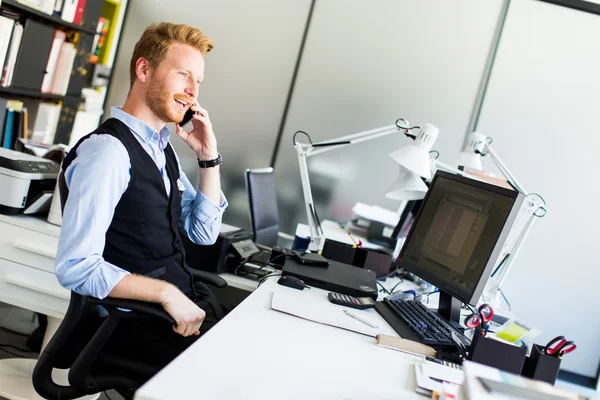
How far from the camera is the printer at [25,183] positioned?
213 centimetres

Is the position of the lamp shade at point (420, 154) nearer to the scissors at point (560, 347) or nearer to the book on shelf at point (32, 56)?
the scissors at point (560, 347)

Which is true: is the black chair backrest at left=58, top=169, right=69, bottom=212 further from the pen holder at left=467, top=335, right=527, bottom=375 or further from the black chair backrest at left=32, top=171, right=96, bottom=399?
the pen holder at left=467, top=335, right=527, bottom=375

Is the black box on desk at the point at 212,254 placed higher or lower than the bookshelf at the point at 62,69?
lower

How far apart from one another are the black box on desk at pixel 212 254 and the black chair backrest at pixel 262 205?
0.80 metres

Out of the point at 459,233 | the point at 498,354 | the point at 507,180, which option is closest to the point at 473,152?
the point at 507,180

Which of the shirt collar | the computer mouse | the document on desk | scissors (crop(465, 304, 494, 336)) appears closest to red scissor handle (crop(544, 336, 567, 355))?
scissors (crop(465, 304, 494, 336))

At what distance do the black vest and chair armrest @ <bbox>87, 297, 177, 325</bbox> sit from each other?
19 centimetres

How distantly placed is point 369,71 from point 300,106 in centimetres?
53

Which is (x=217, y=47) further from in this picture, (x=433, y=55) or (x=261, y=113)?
(x=433, y=55)

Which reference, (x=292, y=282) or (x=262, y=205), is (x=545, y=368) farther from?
(x=262, y=205)

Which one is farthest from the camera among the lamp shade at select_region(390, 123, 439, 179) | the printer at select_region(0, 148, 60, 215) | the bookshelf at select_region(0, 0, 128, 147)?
the bookshelf at select_region(0, 0, 128, 147)

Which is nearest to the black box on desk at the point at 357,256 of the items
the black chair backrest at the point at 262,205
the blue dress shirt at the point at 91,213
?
the black chair backrest at the point at 262,205

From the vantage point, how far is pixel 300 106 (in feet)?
13.4

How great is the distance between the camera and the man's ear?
181 centimetres
